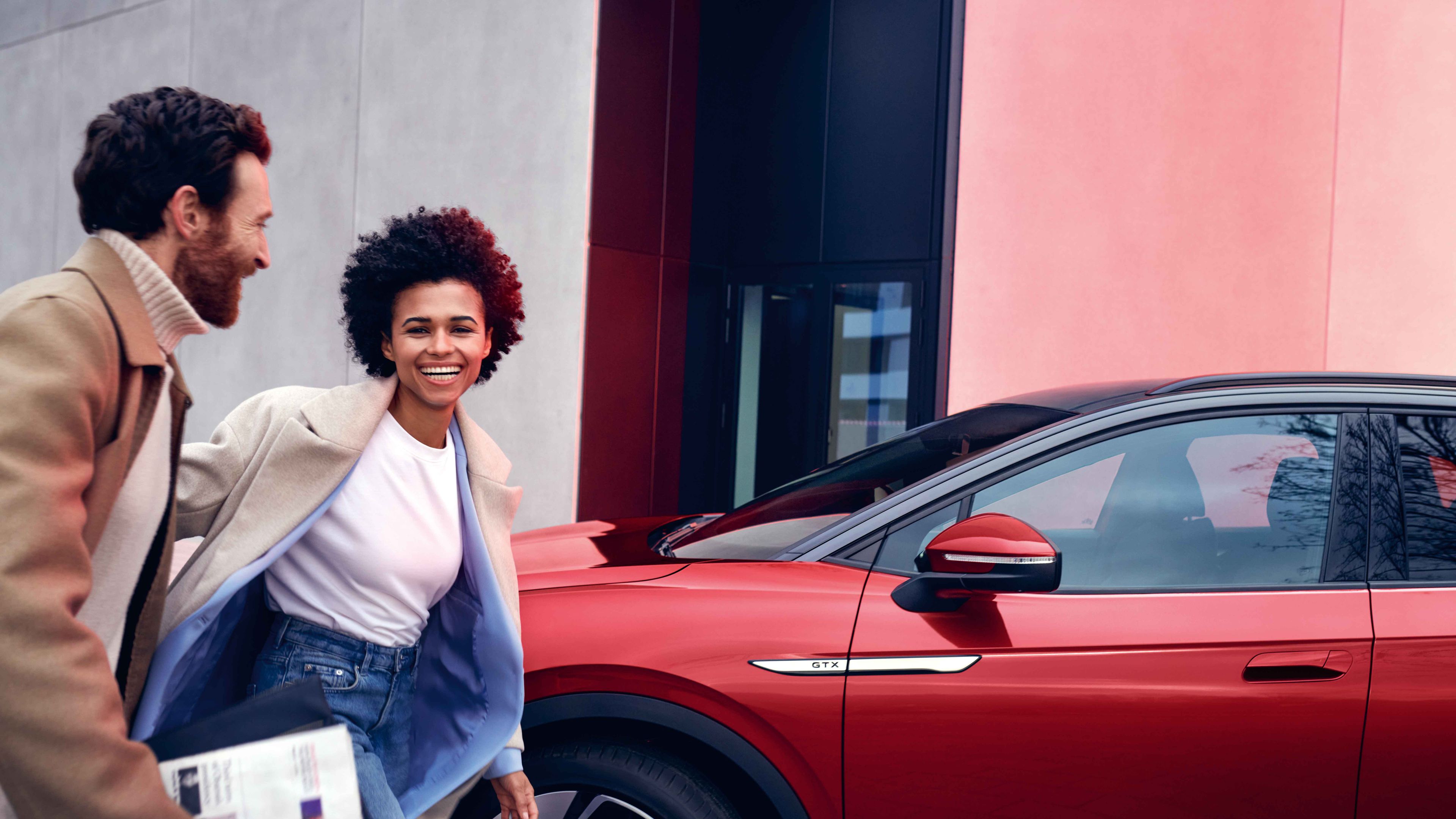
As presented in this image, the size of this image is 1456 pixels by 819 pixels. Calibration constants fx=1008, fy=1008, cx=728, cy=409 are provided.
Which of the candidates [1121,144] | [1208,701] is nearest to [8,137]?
[1121,144]

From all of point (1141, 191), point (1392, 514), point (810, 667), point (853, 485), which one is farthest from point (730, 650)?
point (1141, 191)

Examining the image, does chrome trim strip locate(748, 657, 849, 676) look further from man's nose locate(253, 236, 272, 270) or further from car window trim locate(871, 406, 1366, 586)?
man's nose locate(253, 236, 272, 270)

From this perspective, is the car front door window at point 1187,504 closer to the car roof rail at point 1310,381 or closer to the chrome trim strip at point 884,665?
the car roof rail at point 1310,381

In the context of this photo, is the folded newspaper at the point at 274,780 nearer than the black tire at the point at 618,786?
Yes

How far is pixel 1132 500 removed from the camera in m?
2.40

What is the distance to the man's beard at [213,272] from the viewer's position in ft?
4.52

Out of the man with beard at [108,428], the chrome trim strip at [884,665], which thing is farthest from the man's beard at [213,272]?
the chrome trim strip at [884,665]

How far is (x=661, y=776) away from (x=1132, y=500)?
4.16ft

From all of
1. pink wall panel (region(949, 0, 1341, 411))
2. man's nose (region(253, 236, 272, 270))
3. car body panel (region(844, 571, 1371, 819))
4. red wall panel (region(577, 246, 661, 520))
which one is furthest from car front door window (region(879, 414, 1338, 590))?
red wall panel (region(577, 246, 661, 520))

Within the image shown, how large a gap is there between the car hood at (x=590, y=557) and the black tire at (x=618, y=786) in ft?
1.24

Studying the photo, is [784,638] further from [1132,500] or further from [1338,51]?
[1338,51]

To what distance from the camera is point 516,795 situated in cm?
197

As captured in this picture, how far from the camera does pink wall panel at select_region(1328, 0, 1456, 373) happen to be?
18.7ft

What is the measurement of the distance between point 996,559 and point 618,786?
3.08 feet
